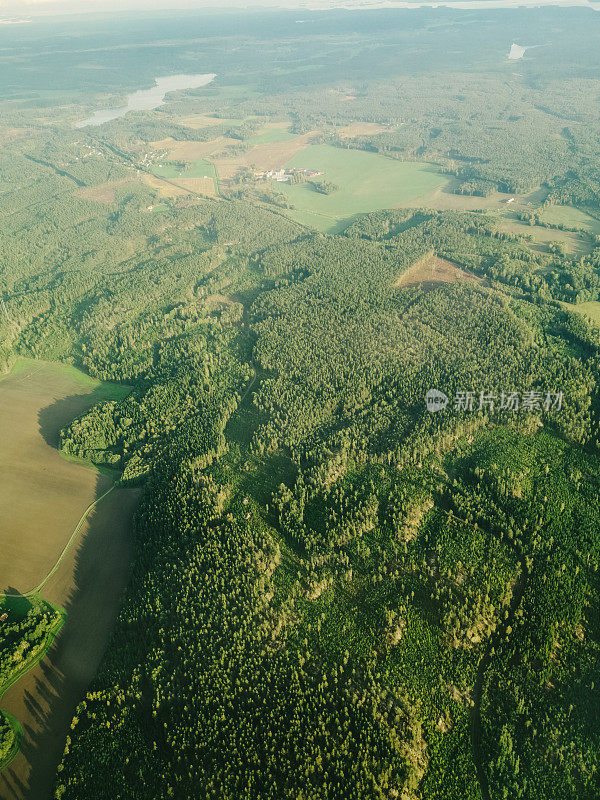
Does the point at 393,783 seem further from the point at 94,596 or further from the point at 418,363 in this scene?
the point at 418,363

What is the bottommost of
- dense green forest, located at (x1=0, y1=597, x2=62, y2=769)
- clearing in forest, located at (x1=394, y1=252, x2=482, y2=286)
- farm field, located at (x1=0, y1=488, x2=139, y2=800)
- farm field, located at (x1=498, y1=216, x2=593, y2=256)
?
farm field, located at (x1=0, y1=488, x2=139, y2=800)

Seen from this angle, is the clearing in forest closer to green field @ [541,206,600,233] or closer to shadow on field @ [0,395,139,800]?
green field @ [541,206,600,233]

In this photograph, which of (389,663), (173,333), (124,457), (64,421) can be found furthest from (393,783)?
(173,333)

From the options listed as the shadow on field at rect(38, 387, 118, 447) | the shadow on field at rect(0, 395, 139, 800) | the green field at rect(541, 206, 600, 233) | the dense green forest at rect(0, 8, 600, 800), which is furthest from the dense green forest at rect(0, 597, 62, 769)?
the green field at rect(541, 206, 600, 233)

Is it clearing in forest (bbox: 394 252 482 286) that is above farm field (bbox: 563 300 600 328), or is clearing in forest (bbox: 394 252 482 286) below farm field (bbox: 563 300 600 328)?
above

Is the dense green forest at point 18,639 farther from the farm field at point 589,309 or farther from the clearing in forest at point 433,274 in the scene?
the farm field at point 589,309

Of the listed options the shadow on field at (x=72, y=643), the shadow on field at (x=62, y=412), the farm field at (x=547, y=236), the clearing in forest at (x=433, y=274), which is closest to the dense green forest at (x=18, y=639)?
the shadow on field at (x=72, y=643)

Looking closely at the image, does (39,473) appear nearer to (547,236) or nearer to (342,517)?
(342,517)
